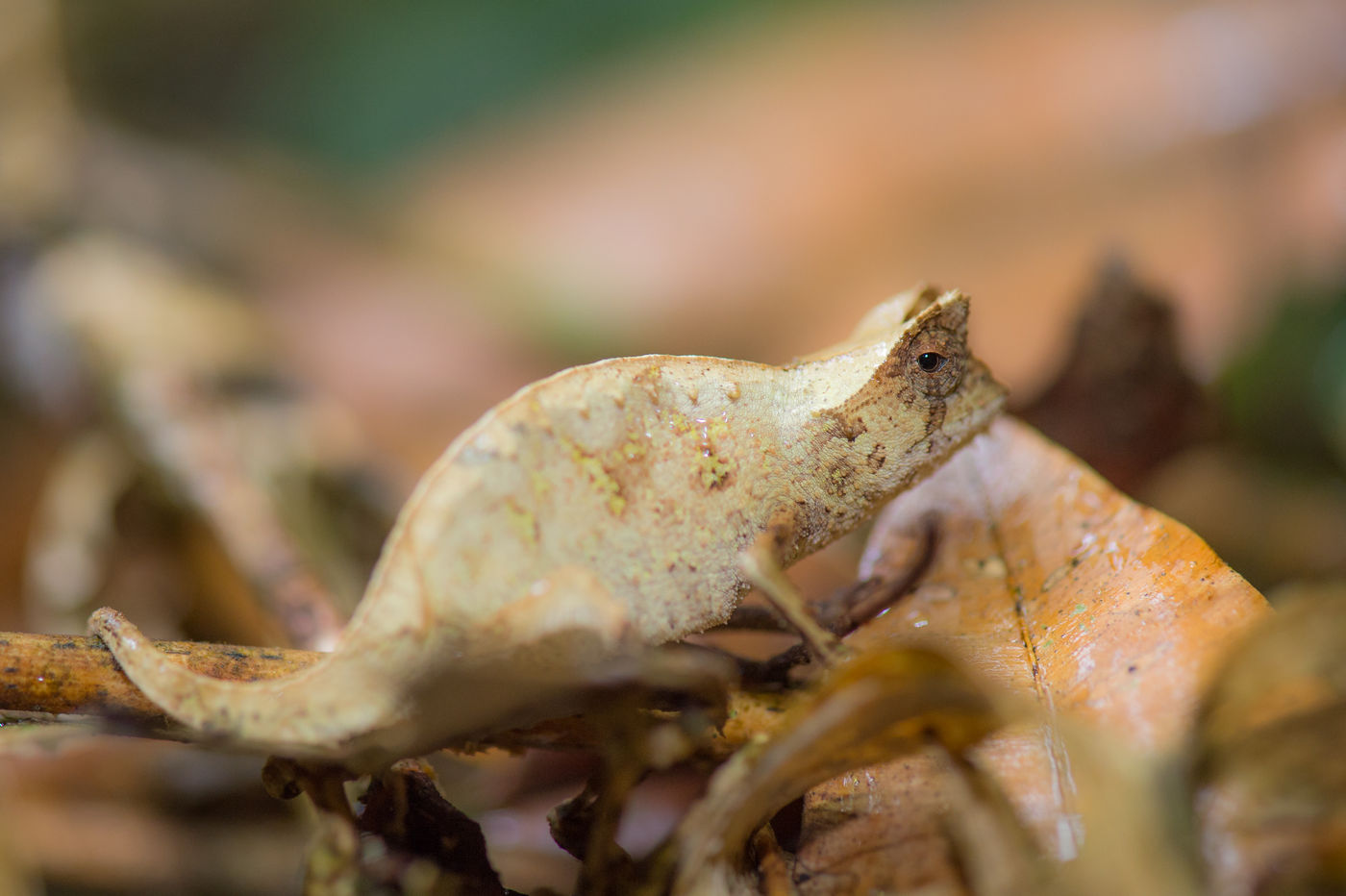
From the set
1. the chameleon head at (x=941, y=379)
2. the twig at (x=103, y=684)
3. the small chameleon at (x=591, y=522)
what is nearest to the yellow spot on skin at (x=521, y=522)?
the small chameleon at (x=591, y=522)

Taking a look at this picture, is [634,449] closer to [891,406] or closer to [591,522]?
[591,522]

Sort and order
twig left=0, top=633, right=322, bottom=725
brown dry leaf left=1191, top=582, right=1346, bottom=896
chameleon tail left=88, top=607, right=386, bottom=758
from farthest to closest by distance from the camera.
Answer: twig left=0, top=633, right=322, bottom=725 → chameleon tail left=88, top=607, right=386, bottom=758 → brown dry leaf left=1191, top=582, right=1346, bottom=896

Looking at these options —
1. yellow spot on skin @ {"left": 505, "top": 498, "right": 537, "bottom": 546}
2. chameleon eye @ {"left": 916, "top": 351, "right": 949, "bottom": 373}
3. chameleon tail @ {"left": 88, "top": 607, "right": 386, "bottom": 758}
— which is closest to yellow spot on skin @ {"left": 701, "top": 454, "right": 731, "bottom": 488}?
yellow spot on skin @ {"left": 505, "top": 498, "right": 537, "bottom": 546}

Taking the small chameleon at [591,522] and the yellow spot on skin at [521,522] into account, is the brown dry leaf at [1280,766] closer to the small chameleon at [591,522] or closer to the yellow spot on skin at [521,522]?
the small chameleon at [591,522]

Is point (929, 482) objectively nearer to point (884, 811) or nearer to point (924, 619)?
point (924, 619)

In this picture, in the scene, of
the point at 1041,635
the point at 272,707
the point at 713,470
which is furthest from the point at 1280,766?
the point at 272,707

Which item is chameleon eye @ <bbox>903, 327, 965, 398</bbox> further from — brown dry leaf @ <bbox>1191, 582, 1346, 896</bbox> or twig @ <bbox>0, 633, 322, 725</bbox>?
twig @ <bbox>0, 633, 322, 725</bbox>
